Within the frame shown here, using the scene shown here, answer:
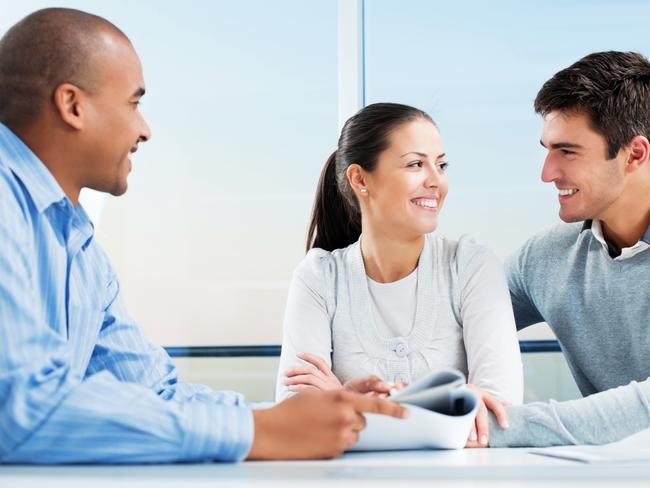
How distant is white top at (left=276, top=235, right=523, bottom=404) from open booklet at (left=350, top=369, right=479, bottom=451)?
64cm

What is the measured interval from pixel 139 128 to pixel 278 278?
238 cm

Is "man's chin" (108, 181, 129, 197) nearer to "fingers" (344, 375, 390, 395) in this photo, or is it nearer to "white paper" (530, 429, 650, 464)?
"fingers" (344, 375, 390, 395)

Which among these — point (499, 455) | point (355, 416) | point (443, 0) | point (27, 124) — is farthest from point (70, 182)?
point (443, 0)

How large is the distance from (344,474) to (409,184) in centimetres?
124

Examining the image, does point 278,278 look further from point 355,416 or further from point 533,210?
point 355,416

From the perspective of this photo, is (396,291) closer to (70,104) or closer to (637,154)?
(637,154)

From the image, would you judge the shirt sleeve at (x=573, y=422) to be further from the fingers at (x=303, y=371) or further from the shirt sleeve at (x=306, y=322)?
the shirt sleeve at (x=306, y=322)

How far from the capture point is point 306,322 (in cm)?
191

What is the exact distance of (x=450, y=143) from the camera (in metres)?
3.51

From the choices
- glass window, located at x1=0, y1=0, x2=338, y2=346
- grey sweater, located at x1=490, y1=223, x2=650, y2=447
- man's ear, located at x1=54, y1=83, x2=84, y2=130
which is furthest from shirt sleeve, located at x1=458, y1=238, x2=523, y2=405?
glass window, located at x1=0, y1=0, x2=338, y2=346

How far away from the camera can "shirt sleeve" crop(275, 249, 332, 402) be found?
1871 millimetres

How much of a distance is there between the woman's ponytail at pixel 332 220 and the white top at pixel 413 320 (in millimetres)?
261

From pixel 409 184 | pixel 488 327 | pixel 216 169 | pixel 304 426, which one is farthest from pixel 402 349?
pixel 216 169

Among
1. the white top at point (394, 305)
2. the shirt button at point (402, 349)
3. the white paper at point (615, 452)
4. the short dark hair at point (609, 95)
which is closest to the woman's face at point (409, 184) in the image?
the white top at point (394, 305)
